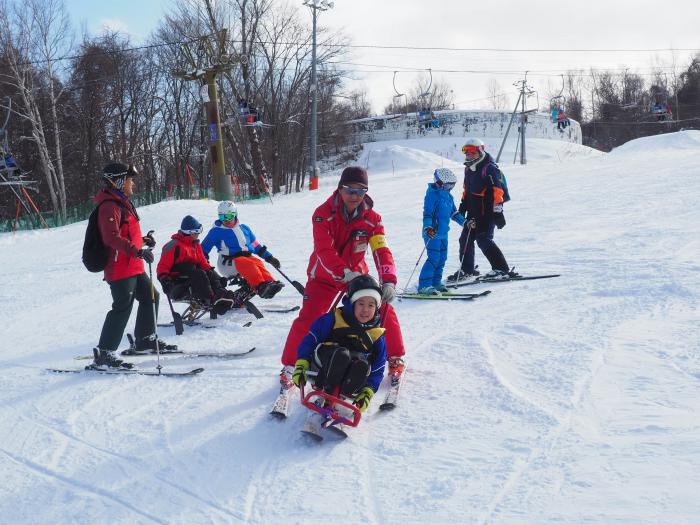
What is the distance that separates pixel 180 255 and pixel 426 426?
165 inches

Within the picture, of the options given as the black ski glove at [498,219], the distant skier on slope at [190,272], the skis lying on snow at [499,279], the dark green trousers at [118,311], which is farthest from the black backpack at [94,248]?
the black ski glove at [498,219]

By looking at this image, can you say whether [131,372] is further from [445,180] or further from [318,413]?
[445,180]

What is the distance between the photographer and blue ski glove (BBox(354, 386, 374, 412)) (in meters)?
3.69

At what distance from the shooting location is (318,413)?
3621 mm

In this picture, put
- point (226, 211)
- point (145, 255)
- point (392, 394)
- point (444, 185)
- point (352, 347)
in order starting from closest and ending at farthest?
point (352, 347) → point (392, 394) → point (145, 255) → point (226, 211) → point (444, 185)

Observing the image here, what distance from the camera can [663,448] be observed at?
3061 millimetres

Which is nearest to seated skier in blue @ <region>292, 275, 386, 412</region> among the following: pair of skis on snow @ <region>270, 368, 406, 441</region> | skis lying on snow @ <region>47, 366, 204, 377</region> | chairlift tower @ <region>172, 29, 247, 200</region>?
pair of skis on snow @ <region>270, 368, 406, 441</region>

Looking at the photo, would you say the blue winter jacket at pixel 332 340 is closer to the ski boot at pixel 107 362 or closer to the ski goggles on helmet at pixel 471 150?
the ski boot at pixel 107 362

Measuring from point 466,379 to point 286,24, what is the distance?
3143cm

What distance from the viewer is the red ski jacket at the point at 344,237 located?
423 cm

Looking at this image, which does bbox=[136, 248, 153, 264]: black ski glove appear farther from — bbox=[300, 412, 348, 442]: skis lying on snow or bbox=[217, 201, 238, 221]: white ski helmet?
bbox=[217, 201, 238, 221]: white ski helmet

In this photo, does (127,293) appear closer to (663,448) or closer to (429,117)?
(663,448)

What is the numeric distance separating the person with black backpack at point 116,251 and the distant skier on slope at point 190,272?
138cm

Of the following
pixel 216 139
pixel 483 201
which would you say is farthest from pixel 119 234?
pixel 216 139
